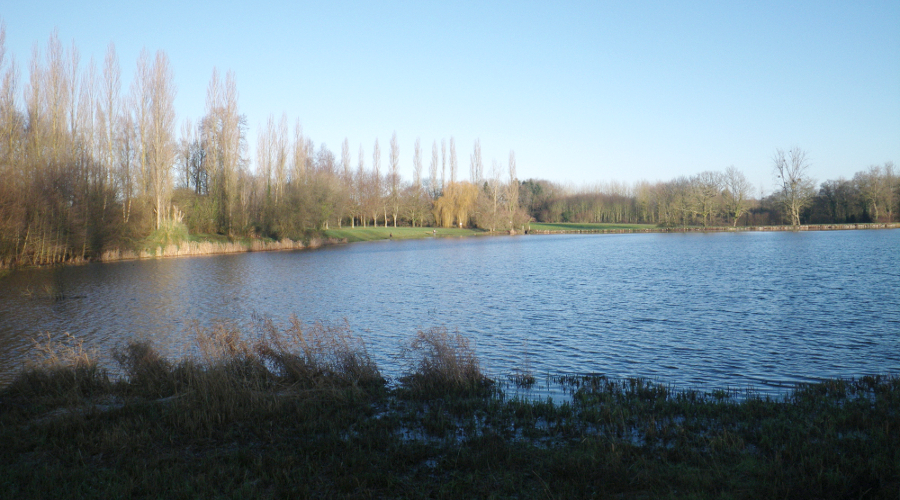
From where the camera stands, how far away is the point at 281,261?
37.6m

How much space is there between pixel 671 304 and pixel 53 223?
106 feet

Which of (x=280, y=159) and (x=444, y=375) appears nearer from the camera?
(x=444, y=375)

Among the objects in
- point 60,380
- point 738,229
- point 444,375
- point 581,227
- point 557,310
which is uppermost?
point 581,227

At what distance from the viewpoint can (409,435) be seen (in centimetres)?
645

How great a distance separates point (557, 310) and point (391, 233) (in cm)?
5813

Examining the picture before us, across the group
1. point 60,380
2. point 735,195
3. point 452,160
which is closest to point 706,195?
point 735,195

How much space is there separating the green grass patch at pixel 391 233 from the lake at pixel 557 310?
33.4 m

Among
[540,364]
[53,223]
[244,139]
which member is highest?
[244,139]

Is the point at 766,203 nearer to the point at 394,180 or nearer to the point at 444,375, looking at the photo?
the point at 394,180

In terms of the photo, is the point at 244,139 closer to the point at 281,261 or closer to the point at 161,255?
the point at 161,255

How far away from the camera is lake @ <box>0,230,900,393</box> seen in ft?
35.8

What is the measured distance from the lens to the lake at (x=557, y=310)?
1092 centimetres

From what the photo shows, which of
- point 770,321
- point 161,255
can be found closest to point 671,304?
point 770,321

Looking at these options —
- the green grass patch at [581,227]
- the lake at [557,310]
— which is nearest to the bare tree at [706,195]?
the green grass patch at [581,227]
